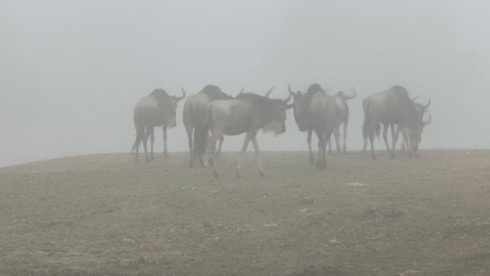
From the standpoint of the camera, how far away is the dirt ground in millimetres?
9422

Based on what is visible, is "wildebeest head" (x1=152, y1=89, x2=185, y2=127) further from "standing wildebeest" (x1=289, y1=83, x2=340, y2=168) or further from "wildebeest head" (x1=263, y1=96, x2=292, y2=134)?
"wildebeest head" (x1=263, y1=96, x2=292, y2=134)

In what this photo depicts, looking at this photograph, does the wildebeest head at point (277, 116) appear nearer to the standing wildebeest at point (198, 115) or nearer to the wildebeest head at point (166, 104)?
the standing wildebeest at point (198, 115)

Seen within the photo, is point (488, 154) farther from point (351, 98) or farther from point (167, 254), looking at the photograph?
point (167, 254)

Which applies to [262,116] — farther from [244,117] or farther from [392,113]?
[392,113]

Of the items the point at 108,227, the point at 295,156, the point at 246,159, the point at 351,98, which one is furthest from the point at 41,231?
the point at 351,98

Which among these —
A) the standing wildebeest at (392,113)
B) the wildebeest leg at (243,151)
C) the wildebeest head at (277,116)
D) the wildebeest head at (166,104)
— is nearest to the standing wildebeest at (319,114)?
the wildebeest head at (277,116)

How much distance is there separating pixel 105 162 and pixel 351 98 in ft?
31.5

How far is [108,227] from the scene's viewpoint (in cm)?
1209

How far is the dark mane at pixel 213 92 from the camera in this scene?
20703mm

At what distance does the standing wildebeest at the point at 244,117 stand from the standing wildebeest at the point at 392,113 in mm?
5195

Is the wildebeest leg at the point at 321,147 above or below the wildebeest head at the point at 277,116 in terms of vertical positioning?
below

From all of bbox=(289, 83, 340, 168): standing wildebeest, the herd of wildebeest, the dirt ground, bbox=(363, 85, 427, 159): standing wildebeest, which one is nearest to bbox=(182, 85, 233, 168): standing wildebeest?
the herd of wildebeest

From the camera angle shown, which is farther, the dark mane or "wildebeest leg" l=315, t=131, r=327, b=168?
the dark mane

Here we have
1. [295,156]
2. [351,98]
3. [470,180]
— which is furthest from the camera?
[351,98]
